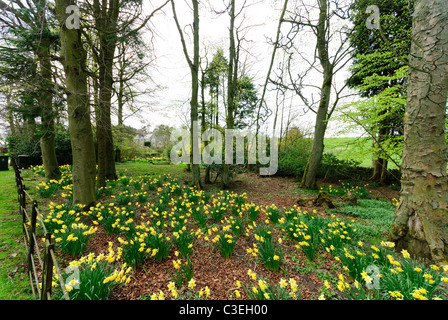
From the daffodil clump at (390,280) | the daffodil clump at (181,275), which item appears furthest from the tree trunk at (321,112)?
the daffodil clump at (181,275)

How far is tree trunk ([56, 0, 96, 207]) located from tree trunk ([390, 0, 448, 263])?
18.8 ft

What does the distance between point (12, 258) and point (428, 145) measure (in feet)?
19.0

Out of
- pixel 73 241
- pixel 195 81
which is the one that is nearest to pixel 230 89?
pixel 195 81

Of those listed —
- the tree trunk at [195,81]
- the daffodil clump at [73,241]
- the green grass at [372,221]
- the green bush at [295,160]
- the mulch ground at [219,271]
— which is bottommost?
the mulch ground at [219,271]

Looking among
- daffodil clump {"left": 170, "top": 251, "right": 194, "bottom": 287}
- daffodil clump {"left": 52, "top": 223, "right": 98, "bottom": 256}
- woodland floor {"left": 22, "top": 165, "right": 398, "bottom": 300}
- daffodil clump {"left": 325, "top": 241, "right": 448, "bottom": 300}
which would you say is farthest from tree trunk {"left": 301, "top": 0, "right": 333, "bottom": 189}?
daffodil clump {"left": 52, "top": 223, "right": 98, "bottom": 256}

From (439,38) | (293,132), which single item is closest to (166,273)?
(439,38)

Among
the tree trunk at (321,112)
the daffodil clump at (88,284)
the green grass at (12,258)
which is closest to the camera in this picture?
the daffodil clump at (88,284)

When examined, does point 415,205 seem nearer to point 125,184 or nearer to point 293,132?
point 125,184

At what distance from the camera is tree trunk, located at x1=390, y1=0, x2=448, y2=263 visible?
2.20 meters

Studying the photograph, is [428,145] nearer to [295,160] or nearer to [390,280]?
[390,280]

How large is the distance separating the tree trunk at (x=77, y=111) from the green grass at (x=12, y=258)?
3.36 feet

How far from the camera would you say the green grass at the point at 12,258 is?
175cm

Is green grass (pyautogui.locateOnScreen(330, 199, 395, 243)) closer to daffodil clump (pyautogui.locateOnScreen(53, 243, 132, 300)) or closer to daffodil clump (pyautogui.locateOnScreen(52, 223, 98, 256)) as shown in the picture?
daffodil clump (pyautogui.locateOnScreen(53, 243, 132, 300))

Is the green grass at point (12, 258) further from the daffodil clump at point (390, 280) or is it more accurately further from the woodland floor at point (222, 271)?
the daffodil clump at point (390, 280)
